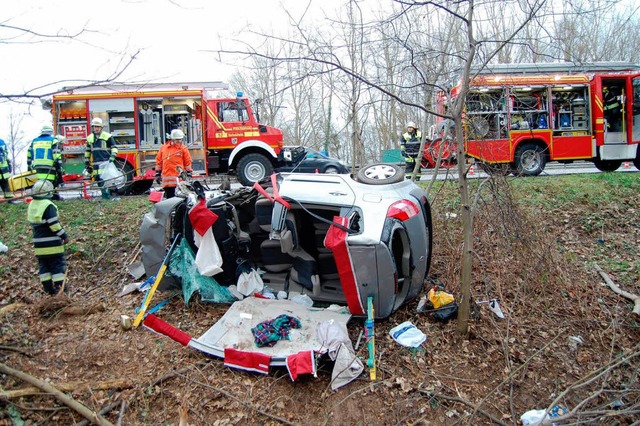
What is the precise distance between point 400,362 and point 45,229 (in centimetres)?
427

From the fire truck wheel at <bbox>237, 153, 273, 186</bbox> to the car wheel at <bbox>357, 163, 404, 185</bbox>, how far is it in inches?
283

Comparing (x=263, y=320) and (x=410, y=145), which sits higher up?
(x=410, y=145)

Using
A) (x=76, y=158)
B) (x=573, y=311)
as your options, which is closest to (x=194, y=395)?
(x=573, y=311)

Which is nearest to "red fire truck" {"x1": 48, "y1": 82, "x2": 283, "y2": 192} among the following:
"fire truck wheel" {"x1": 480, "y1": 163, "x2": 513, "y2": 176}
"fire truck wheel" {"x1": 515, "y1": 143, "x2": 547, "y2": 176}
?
"fire truck wheel" {"x1": 515, "y1": 143, "x2": 547, "y2": 176}

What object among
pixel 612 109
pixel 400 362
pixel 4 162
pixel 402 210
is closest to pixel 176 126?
pixel 4 162

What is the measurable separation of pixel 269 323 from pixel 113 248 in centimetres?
345

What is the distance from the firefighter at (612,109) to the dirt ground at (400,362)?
7578mm

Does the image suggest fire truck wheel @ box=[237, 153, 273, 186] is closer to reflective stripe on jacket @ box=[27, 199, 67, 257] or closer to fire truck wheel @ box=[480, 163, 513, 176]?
reflective stripe on jacket @ box=[27, 199, 67, 257]

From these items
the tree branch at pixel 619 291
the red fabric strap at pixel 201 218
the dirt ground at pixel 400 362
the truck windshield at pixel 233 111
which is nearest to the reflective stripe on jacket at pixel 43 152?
the dirt ground at pixel 400 362

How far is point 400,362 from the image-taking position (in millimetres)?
3633

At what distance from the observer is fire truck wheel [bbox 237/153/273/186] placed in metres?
11.4

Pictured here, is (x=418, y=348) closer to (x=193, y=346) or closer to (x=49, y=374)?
(x=193, y=346)

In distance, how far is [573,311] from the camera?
4.46 metres

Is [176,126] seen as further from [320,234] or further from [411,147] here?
[320,234]
